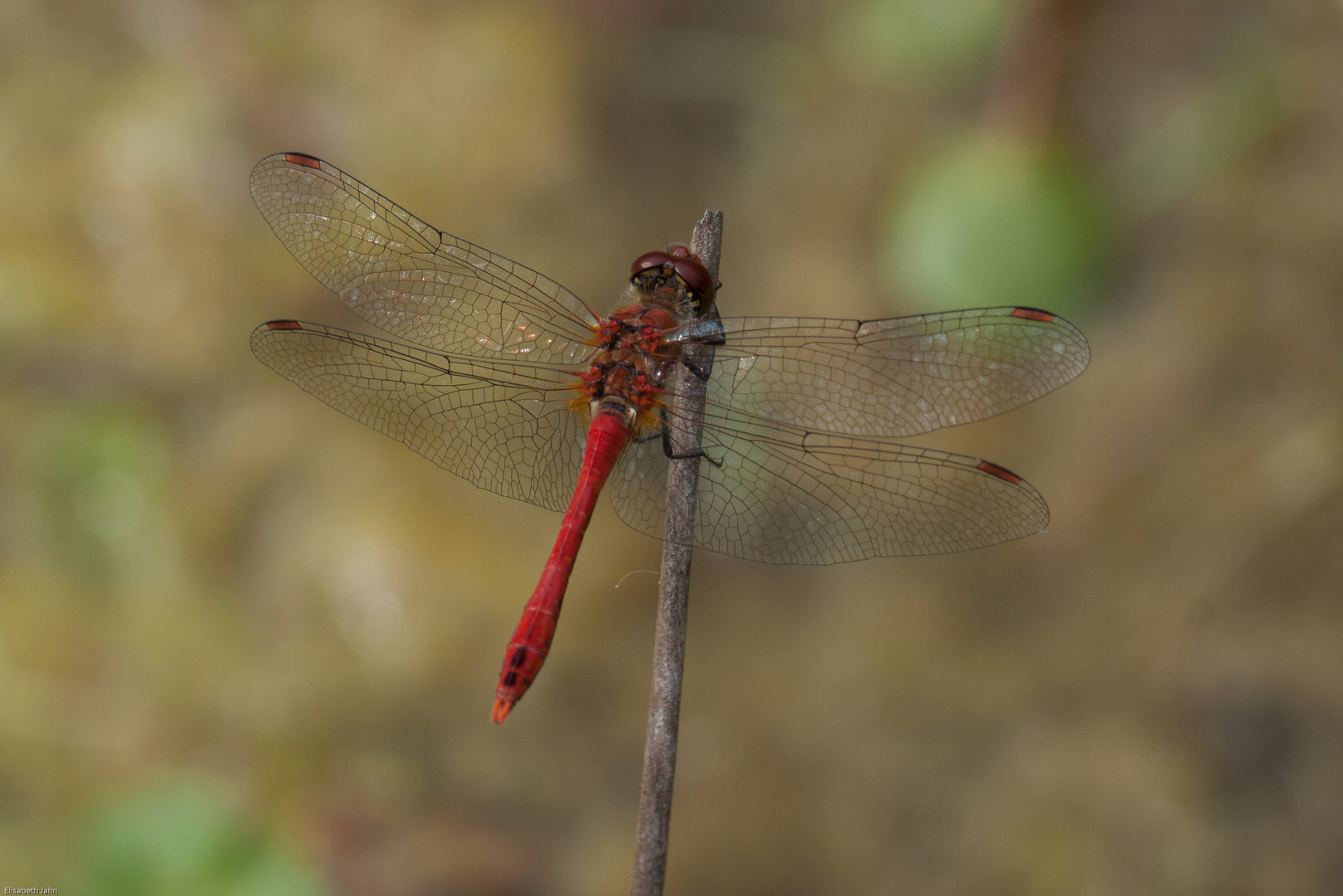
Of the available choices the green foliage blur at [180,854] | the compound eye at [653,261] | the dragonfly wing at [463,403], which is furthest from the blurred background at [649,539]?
the compound eye at [653,261]

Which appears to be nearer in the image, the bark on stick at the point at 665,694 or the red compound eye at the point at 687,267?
the bark on stick at the point at 665,694

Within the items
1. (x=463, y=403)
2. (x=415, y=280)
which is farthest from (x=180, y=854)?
(x=415, y=280)

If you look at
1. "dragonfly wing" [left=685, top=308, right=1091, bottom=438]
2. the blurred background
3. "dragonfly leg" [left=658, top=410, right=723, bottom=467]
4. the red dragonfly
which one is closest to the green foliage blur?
the blurred background

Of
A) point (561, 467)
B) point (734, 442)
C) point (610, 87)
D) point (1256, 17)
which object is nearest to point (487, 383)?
point (561, 467)

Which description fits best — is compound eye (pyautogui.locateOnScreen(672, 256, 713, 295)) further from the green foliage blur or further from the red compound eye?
the green foliage blur

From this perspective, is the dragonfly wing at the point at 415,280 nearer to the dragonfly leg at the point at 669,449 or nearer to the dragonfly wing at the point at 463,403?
the dragonfly wing at the point at 463,403

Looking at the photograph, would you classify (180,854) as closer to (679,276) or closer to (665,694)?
(665,694)

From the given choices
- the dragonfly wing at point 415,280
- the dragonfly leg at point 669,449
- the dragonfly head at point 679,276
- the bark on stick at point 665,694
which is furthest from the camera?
the dragonfly wing at point 415,280
